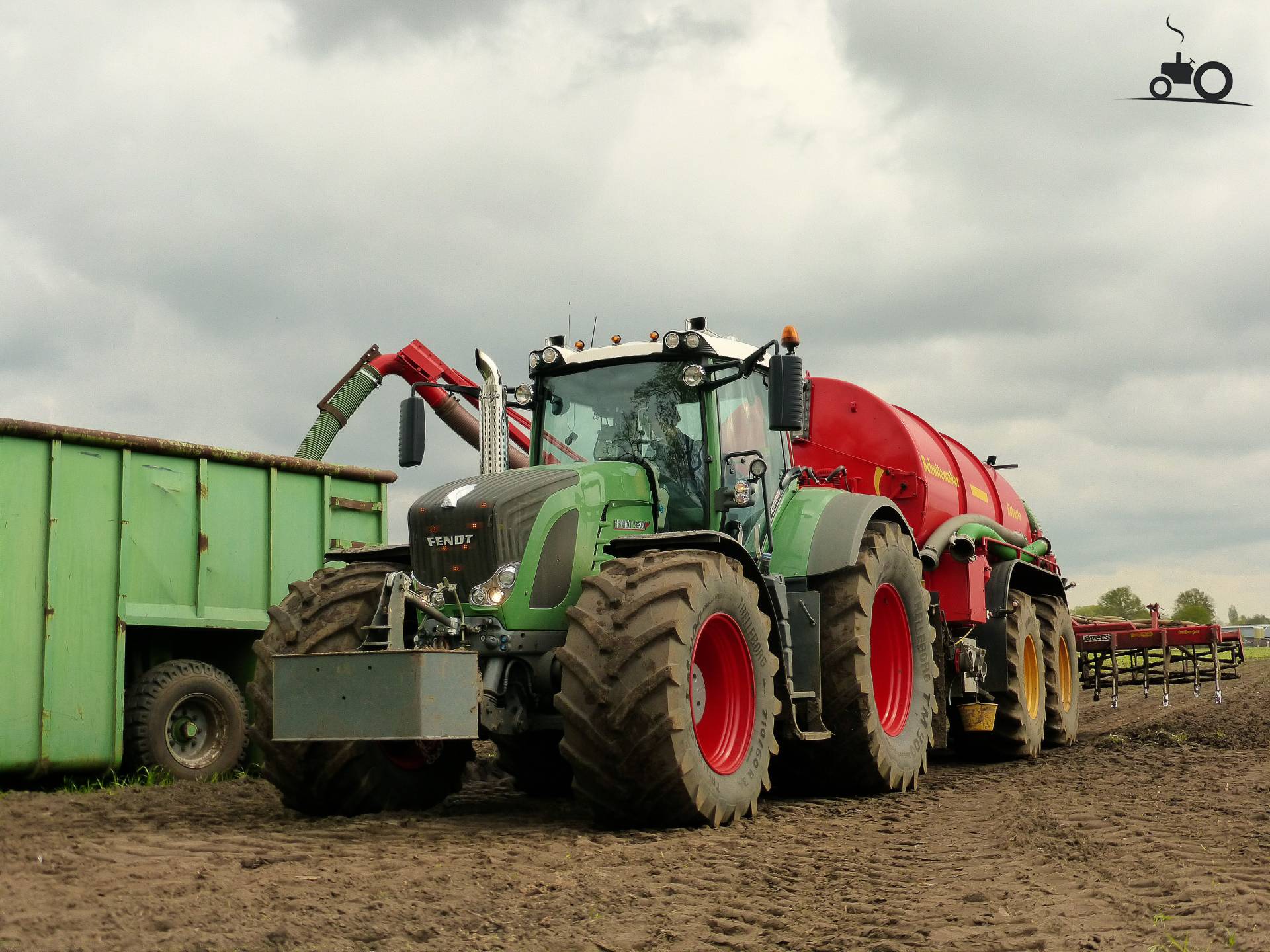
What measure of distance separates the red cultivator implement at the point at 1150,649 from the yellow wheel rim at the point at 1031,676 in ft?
9.69

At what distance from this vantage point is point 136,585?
33.5 feet

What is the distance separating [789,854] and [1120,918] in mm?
1856

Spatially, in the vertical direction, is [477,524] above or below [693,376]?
→ below

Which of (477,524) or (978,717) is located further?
(978,717)

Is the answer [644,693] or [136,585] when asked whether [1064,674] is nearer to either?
[644,693]

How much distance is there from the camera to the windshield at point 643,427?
8594 millimetres

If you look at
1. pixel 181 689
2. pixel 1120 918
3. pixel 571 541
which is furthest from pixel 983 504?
pixel 1120 918

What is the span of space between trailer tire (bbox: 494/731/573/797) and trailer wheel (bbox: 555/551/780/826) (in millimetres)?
2039

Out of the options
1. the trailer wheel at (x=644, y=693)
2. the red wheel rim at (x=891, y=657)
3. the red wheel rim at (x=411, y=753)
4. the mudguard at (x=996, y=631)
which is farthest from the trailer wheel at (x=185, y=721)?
the mudguard at (x=996, y=631)

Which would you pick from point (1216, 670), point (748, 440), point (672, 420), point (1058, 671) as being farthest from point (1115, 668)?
point (672, 420)

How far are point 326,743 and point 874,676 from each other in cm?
424

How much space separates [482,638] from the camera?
741 centimetres

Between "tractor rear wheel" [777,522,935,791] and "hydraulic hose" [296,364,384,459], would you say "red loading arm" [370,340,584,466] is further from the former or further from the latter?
"tractor rear wheel" [777,522,935,791]

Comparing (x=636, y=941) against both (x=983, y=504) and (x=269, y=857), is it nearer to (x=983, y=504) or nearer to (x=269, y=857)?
(x=269, y=857)
